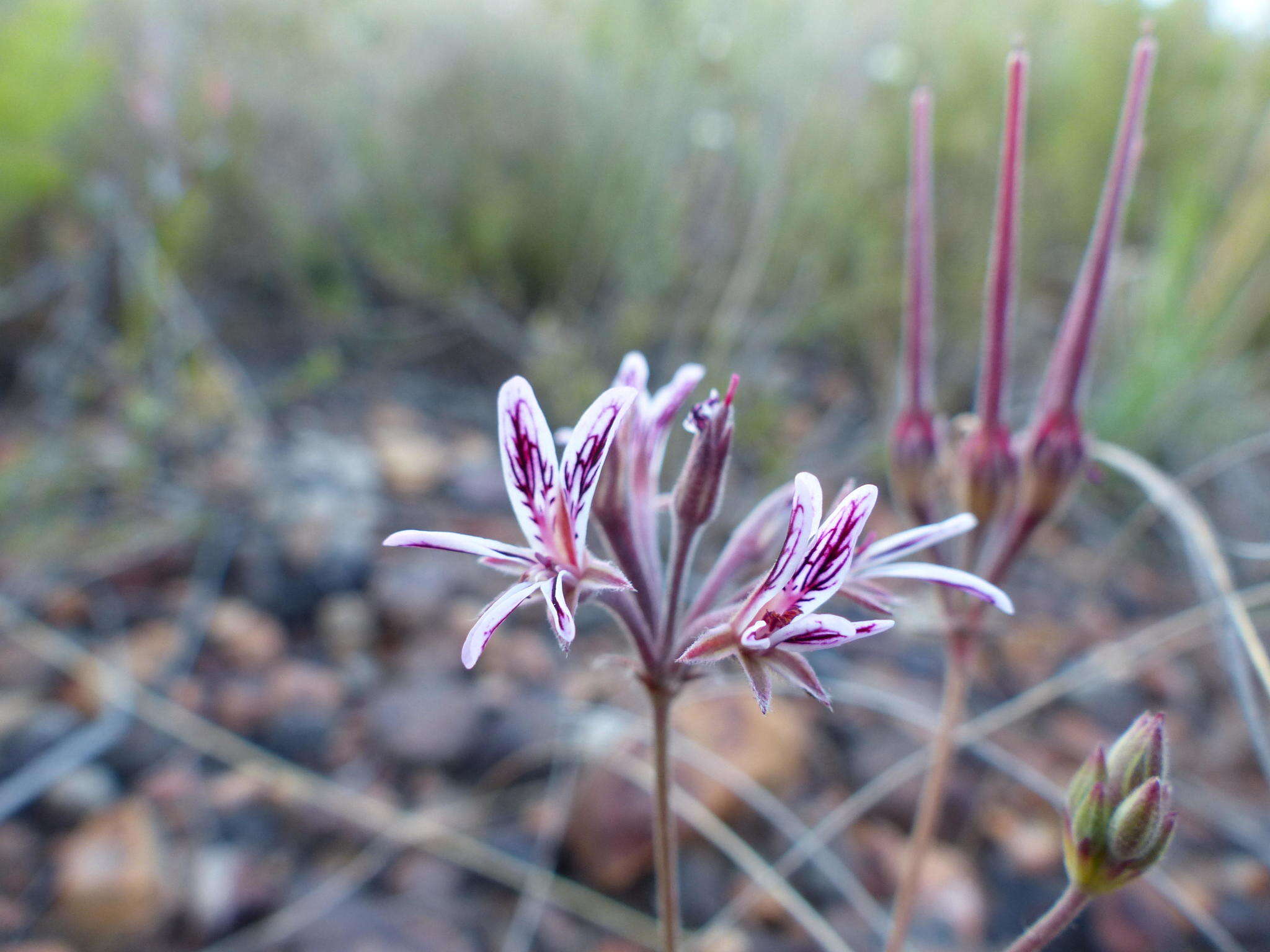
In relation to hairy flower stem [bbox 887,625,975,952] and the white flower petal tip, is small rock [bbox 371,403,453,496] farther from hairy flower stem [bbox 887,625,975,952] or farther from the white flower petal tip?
the white flower petal tip

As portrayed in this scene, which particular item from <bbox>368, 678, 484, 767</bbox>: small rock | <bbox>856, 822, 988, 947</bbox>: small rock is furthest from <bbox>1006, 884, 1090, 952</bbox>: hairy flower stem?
<bbox>368, 678, 484, 767</bbox>: small rock

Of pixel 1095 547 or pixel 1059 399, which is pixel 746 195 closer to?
pixel 1095 547

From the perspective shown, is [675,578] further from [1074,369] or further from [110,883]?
[110,883]

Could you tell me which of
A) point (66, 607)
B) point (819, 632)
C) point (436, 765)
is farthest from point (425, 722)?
point (819, 632)

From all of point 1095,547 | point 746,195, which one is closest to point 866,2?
point 746,195

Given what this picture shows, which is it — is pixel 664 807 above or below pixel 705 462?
below

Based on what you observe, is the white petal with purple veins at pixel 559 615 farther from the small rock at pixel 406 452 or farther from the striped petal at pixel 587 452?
the small rock at pixel 406 452
